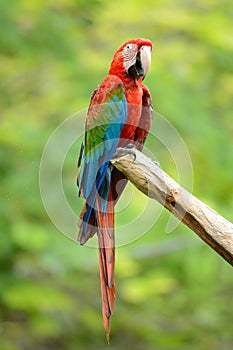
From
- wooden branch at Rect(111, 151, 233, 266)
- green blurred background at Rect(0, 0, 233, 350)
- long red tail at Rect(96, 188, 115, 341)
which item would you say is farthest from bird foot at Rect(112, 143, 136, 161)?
green blurred background at Rect(0, 0, 233, 350)

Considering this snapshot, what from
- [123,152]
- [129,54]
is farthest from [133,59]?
[123,152]

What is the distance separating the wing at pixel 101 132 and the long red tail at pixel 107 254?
0.05 m

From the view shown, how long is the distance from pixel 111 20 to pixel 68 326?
1966 mm

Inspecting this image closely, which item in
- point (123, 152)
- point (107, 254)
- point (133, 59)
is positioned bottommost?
point (107, 254)

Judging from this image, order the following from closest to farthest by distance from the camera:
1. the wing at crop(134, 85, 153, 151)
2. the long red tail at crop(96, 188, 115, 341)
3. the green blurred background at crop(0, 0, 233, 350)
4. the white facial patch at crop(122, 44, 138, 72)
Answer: the long red tail at crop(96, 188, 115, 341) → the white facial patch at crop(122, 44, 138, 72) → the wing at crop(134, 85, 153, 151) → the green blurred background at crop(0, 0, 233, 350)

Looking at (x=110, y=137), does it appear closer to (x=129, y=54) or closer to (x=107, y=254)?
(x=129, y=54)

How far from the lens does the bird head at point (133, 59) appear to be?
1.70 metres

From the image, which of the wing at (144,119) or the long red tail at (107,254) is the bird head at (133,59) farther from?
the long red tail at (107,254)

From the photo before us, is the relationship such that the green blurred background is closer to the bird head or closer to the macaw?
Result: the macaw

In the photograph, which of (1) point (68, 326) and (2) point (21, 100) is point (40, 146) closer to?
(2) point (21, 100)

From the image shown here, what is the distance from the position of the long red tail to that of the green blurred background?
6.12 ft

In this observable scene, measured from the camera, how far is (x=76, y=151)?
3.67 metres

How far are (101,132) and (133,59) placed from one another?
23cm

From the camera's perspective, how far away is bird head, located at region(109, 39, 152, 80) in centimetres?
170
